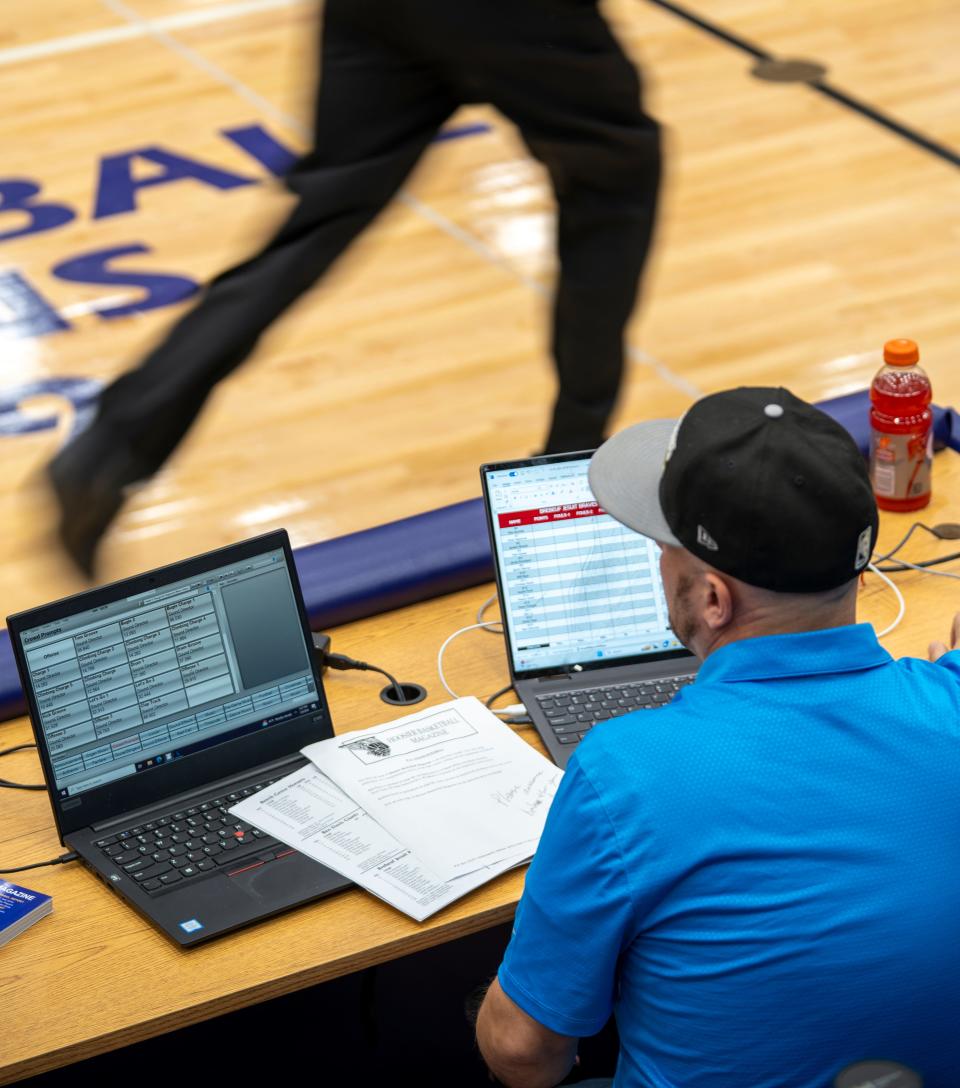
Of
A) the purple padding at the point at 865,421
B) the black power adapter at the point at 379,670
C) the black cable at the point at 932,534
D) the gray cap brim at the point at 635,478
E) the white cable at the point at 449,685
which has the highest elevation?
the gray cap brim at the point at 635,478

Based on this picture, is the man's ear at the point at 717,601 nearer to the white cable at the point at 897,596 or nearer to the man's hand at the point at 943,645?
the man's hand at the point at 943,645

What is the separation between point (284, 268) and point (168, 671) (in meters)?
1.15

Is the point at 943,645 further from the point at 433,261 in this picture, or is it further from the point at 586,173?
the point at 433,261

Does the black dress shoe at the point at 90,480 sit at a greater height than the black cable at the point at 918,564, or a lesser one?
greater

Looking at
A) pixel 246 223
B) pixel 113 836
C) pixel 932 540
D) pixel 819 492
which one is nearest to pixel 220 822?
pixel 113 836

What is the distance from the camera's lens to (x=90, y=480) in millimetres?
2994

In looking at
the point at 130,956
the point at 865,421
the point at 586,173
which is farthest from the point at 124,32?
the point at 130,956

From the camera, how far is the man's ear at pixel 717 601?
62.2 inches

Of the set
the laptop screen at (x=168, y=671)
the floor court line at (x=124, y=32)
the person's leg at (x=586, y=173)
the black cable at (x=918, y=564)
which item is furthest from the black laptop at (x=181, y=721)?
the floor court line at (x=124, y=32)

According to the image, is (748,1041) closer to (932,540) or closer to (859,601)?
(859,601)

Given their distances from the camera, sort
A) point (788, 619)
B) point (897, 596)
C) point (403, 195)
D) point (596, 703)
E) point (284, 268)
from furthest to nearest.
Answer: point (403, 195) → point (284, 268) → point (897, 596) → point (596, 703) → point (788, 619)

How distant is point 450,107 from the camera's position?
319cm

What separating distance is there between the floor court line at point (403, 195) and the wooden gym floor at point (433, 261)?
0.01 meters

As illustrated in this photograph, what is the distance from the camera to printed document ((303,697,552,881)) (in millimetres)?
1986
